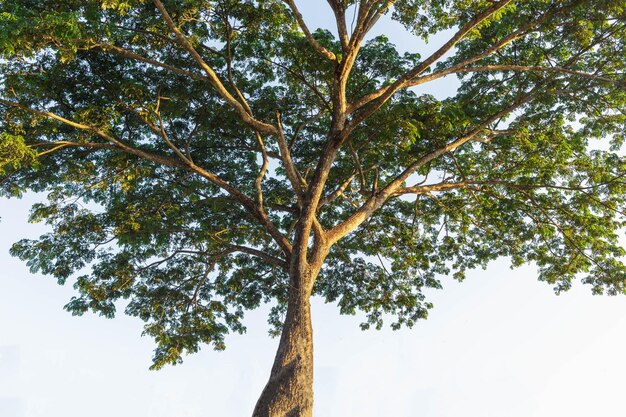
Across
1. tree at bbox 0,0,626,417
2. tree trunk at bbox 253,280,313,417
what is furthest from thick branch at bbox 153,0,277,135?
tree trunk at bbox 253,280,313,417

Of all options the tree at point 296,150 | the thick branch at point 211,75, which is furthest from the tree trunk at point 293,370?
the thick branch at point 211,75

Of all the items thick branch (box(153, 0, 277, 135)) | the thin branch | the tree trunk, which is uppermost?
thick branch (box(153, 0, 277, 135))

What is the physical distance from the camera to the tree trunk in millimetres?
7906

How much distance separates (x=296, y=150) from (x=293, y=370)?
6.20 meters

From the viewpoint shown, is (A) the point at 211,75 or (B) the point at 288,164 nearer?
(A) the point at 211,75

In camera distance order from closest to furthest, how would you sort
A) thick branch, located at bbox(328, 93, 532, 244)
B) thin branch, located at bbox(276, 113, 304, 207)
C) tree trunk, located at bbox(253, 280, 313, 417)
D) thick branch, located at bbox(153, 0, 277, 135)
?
1. tree trunk, located at bbox(253, 280, 313, 417)
2. thick branch, located at bbox(153, 0, 277, 135)
3. thin branch, located at bbox(276, 113, 304, 207)
4. thick branch, located at bbox(328, 93, 532, 244)

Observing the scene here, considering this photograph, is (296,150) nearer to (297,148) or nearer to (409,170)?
(297,148)

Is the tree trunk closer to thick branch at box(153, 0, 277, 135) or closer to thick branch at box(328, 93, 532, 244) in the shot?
thick branch at box(328, 93, 532, 244)

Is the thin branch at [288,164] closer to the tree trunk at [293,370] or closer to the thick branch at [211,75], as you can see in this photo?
the thick branch at [211,75]

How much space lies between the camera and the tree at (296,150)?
9391mm

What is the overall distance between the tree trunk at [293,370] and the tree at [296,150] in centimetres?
3

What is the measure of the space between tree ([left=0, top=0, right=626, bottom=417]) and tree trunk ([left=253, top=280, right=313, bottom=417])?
32 mm

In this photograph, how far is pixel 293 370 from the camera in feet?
27.3

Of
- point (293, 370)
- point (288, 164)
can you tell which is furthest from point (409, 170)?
point (293, 370)
